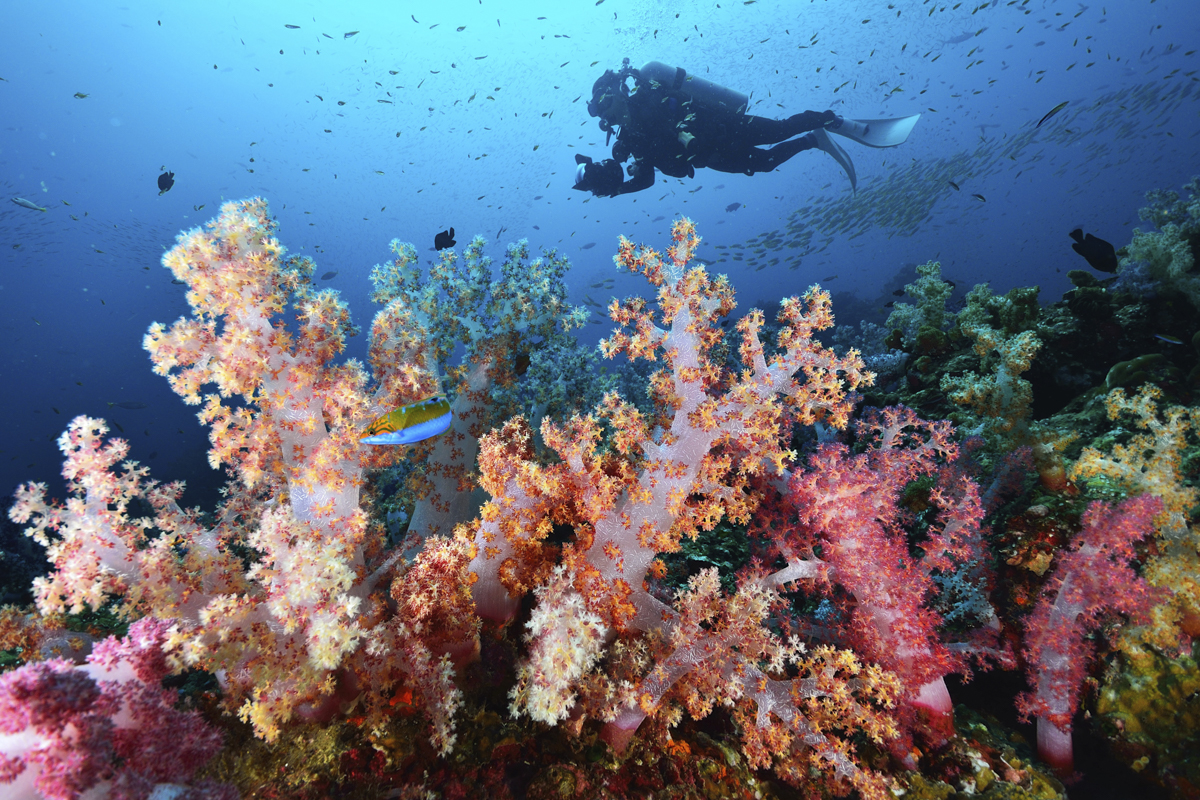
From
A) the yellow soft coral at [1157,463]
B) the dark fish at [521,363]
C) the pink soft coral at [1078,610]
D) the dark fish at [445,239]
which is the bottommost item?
the pink soft coral at [1078,610]

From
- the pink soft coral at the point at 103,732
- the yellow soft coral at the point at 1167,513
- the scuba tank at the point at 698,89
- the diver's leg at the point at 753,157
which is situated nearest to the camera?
the pink soft coral at the point at 103,732

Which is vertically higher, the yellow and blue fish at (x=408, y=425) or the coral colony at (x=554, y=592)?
the yellow and blue fish at (x=408, y=425)

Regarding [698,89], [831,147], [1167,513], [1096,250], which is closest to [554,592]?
[1167,513]

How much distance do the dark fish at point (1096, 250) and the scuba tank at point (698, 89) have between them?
817cm

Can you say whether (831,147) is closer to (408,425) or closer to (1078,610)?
(1078,610)

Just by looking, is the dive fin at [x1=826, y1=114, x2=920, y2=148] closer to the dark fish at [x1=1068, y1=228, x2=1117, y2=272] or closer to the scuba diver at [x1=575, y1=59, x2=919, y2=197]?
the scuba diver at [x1=575, y1=59, x2=919, y2=197]

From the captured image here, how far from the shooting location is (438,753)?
222 centimetres

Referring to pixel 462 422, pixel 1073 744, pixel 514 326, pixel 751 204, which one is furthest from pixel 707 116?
pixel 751 204

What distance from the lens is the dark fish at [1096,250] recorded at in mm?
5328

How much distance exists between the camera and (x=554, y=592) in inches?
93.2

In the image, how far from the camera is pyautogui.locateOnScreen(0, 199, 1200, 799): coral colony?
210 cm

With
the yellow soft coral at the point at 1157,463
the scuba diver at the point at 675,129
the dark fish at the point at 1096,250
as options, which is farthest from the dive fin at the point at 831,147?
the yellow soft coral at the point at 1157,463

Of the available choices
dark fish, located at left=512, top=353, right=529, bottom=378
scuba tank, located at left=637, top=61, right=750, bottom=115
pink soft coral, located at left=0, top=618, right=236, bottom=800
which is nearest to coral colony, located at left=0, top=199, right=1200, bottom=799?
pink soft coral, located at left=0, top=618, right=236, bottom=800

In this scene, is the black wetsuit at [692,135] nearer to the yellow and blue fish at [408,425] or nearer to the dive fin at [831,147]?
the dive fin at [831,147]
